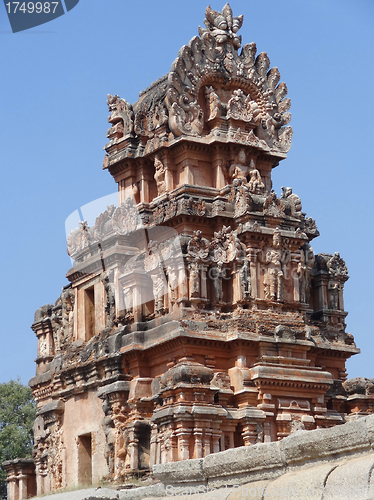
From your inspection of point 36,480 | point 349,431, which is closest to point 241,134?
point 36,480

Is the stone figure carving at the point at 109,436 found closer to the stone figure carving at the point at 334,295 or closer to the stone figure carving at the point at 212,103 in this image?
the stone figure carving at the point at 334,295

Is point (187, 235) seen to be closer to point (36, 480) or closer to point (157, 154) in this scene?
point (157, 154)

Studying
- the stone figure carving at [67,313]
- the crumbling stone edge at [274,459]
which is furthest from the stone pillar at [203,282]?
the crumbling stone edge at [274,459]

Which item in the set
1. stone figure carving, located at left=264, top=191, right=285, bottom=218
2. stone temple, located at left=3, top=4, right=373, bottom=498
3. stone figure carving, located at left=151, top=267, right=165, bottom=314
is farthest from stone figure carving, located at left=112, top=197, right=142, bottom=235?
stone figure carving, located at left=264, top=191, right=285, bottom=218

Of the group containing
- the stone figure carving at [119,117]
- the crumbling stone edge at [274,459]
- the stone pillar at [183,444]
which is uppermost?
the stone figure carving at [119,117]

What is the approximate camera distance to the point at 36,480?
84.9ft

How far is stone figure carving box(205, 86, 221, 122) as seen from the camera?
23.4 m

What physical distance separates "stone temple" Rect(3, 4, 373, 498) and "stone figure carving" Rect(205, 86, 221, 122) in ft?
0.10

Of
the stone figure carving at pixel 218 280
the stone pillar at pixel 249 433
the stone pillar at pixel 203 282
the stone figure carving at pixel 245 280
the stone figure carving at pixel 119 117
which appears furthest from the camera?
the stone figure carving at pixel 119 117

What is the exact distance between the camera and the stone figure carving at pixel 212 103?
23.4 m

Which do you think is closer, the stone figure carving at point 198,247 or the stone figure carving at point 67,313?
the stone figure carving at point 198,247

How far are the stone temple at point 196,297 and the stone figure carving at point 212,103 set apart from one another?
0.03 meters

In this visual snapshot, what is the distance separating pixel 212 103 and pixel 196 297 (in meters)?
5.44

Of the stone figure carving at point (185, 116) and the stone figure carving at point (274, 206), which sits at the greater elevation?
the stone figure carving at point (185, 116)
